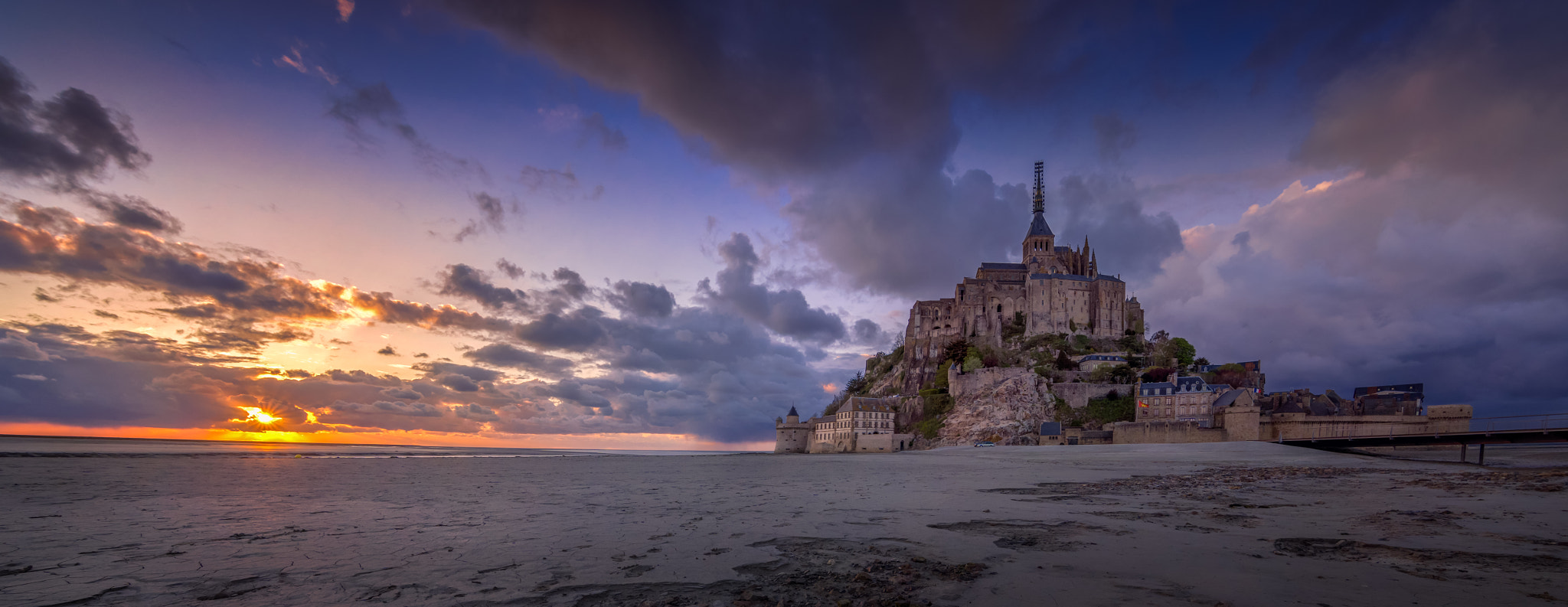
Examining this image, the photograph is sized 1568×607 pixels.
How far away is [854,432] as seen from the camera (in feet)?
277

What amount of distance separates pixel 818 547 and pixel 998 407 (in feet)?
232

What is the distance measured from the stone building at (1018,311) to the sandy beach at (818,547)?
89262mm

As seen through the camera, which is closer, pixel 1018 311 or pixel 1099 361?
pixel 1099 361

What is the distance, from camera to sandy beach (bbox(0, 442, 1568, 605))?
6.00 meters

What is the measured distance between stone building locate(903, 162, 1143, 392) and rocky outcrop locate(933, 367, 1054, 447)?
2292 cm

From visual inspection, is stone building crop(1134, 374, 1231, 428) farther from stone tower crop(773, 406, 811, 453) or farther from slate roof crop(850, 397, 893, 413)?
stone tower crop(773, 406, 811, 453)

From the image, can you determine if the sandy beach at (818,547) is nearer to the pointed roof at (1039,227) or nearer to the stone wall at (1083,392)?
the stone wall at (1083,392)

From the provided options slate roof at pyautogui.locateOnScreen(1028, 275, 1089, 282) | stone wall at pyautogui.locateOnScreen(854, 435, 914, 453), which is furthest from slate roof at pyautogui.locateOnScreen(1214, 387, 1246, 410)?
slate roof at pyautogui.locateOnScreen(1028, 275, 1089, 282)

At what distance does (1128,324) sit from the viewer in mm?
106500

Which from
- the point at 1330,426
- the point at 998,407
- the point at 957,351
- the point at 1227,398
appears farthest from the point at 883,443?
the point at 1330,426

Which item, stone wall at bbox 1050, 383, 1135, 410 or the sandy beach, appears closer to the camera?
the sandy beach

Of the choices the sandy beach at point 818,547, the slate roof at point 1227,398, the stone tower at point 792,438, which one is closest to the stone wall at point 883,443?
the stone tower at point 792,438

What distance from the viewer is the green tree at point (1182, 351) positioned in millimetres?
85938

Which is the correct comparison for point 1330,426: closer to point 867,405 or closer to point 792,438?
point 867,405
